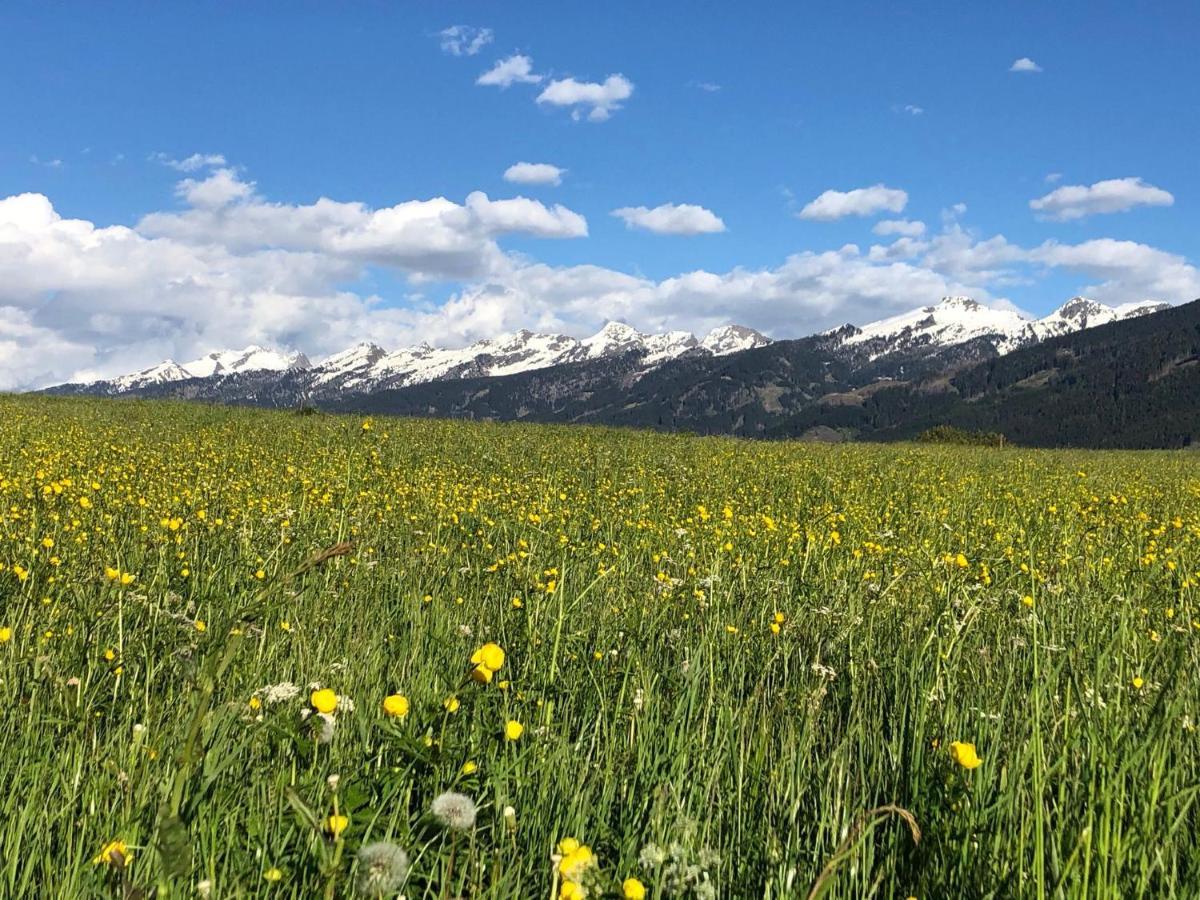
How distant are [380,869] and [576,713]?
176 cm

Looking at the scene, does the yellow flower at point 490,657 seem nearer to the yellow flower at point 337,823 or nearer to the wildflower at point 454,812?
the wildflower at point 454,812

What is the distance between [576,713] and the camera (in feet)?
10.4

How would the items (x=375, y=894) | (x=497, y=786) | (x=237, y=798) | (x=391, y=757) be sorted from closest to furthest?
1. (x=375, y=894)
2. (x=497, y=786)
3. (x=237, y=798)
4. (x=391, y=757)

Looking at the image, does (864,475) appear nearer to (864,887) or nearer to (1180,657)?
(1180,657)

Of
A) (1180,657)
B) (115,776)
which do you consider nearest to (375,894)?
(115,776)

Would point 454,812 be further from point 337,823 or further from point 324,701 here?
Answer: point 324,701

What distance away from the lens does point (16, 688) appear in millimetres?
2857

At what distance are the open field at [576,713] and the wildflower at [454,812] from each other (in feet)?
0.04

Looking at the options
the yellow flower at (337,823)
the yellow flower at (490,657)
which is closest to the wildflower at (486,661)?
the yellow flower at (490,657)

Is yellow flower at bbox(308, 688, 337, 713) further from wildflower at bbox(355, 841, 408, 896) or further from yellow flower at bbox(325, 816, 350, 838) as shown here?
wildflower at bbox(355, 841, 408, 896)

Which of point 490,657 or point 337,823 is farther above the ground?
point 490,657

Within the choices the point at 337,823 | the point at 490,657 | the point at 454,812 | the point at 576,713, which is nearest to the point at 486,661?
the point at 490,657

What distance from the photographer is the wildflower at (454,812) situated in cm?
161

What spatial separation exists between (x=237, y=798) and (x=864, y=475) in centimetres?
1609
